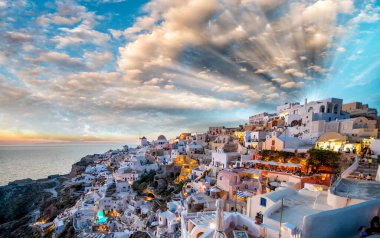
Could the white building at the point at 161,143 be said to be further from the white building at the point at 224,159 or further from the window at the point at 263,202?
the window at the point at 263,202

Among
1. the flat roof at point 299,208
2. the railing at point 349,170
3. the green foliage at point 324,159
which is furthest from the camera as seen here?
the green foliage at point 324,159

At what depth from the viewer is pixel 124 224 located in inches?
1117

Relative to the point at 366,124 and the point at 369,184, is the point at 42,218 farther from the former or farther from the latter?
the point at 366,124

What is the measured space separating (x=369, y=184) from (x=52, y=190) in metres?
74.3

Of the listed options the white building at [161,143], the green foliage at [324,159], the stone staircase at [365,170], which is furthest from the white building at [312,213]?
the white building at [161,143]

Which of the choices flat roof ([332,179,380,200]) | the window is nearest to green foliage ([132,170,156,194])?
the window

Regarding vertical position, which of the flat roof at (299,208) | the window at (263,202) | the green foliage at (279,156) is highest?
the green foliage at (279,156)

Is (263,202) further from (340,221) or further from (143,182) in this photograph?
(143,182)

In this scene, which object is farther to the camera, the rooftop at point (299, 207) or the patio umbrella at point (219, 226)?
the rooftop at point (299, 207)

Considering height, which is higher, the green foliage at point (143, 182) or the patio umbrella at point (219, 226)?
the patio umbrella at point (219, 226)

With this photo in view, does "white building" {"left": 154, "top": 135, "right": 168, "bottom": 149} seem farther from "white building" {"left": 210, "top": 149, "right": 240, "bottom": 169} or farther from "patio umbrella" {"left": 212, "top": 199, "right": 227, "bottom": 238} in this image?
"patio umbrella" {"left": 212, "top": 199, "right": 227, "bottom": 238}

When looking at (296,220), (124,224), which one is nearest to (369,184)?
(296,220)

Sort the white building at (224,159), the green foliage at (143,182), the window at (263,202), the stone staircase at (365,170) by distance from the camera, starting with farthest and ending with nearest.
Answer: the green foliage at (143,182) < the white building at (224,159) < the stone staircase at (365,170) < the window at (263,202)

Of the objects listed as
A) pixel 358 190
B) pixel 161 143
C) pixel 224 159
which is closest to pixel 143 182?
pixel 224 159
